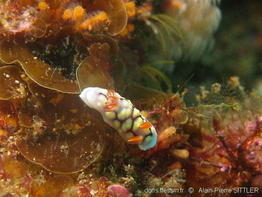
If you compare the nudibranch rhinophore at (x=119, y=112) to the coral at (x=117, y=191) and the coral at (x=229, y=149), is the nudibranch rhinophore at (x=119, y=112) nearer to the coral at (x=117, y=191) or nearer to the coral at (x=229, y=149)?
the coral at (x=117, y=191)

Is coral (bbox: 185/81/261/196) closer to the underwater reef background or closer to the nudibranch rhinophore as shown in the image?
the underwater reef background

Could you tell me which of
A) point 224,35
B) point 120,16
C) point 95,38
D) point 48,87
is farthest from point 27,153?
point 224,35

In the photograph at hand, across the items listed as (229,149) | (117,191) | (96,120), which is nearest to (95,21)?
(96,120)

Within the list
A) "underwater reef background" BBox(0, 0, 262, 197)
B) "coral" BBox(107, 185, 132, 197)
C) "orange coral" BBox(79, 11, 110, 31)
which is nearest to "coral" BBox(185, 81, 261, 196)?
"underwater reef background" BBox(0, 0, 262, 197)

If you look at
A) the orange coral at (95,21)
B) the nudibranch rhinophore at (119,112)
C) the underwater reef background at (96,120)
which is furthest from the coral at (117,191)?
the orange coral at (95,21)

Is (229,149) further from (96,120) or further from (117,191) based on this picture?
(96,120)
